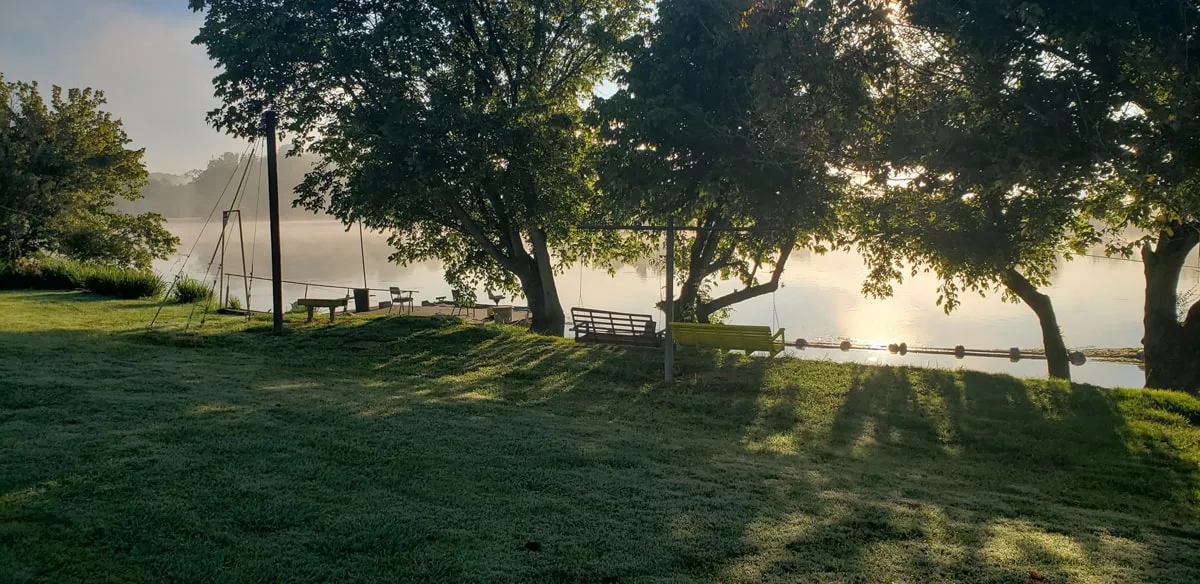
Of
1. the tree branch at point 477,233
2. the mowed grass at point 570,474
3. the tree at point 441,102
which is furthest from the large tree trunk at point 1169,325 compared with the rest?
the tree branch at point 477,233

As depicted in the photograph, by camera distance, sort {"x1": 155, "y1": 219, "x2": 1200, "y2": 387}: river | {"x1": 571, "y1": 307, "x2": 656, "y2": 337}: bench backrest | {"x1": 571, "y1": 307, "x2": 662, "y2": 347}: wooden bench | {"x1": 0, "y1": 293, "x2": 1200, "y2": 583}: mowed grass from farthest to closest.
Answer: {"x1": 155, "y1": 219, "x2": 1200, "y2": 387}: river, {"x1": 571, "y1": 307, "x2": 656, "y2": 337}: bench backrest, {"x1": 571, "y1": 307, "x2": 662, "y2": 347}: wooden bench, {"x1": 0, "y1": 293, "x2": 1200, "y2": 583}: mowed grass

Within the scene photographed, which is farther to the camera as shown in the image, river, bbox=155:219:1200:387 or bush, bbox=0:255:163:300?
river, bbox=155:219:1200:387

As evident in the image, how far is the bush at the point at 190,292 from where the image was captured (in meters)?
22.2

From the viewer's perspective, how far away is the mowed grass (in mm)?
4480

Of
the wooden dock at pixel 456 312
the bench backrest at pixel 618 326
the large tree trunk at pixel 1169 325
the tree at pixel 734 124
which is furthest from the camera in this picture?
the wooden dock at pixel 456 312

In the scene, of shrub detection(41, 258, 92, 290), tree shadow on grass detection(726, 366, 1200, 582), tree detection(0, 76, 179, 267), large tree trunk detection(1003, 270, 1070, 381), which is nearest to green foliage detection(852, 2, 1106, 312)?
tree shadow on grass detection(726, 366, 1200, 582)

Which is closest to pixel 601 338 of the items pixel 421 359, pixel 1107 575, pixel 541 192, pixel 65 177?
pixel 421 359

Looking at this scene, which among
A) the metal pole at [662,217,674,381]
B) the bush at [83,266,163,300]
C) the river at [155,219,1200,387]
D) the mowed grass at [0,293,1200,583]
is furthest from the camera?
the river at [155,219,1200,387]

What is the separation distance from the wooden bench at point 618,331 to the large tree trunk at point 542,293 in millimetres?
4620

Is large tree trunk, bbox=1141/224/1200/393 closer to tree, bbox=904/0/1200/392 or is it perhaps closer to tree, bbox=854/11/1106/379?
tree, bbox=854/11/1106/379

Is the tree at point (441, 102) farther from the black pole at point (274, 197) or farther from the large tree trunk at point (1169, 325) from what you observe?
the large tree trunk at point (1169, 325)

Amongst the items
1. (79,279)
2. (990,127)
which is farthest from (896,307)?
(79,279)

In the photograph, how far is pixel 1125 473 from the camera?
8.12m

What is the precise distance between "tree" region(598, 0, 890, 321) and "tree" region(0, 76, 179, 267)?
2302cm
